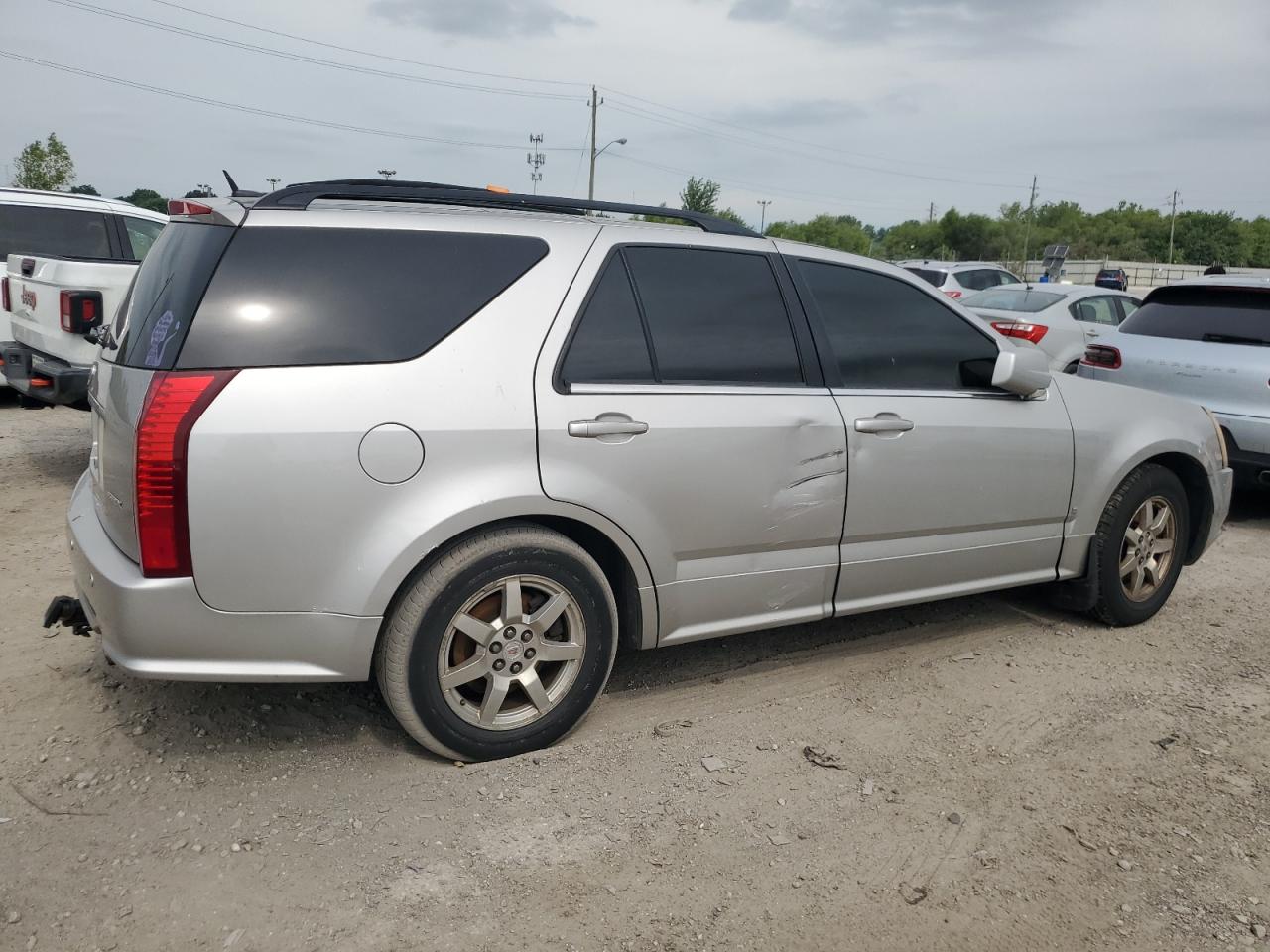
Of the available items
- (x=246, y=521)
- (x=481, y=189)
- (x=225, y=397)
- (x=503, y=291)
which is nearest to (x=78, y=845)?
(x=246, y=521)

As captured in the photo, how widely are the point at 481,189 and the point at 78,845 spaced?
7.93 ft

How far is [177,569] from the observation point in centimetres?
274

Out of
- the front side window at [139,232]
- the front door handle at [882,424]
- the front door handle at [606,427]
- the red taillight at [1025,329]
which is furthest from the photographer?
the red taillight at [1025,329]

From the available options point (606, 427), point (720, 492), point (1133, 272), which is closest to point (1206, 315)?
point (720, 492)

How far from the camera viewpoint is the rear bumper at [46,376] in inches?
239

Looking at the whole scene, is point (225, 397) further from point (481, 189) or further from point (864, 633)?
point (864, 633)

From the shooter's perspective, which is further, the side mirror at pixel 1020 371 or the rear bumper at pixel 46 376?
the rear bumper at pixel 46 376

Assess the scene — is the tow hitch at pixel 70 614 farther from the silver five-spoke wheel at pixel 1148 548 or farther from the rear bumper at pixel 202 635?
the silver five-spoke wheel at pixel 1148 548

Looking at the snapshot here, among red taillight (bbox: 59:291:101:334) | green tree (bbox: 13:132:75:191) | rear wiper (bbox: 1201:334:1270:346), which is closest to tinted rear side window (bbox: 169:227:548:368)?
red taillight (bbox: 59:291:101:334)

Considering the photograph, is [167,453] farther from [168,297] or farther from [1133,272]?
[1133,272]

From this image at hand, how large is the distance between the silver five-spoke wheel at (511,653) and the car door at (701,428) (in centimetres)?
33

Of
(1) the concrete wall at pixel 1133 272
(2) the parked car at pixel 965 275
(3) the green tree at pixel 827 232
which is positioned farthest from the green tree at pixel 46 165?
(3) the green tree at pixel 827 232

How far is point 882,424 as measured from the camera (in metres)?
3.72

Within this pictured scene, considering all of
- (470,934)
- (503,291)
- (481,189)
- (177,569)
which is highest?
(481,189)
